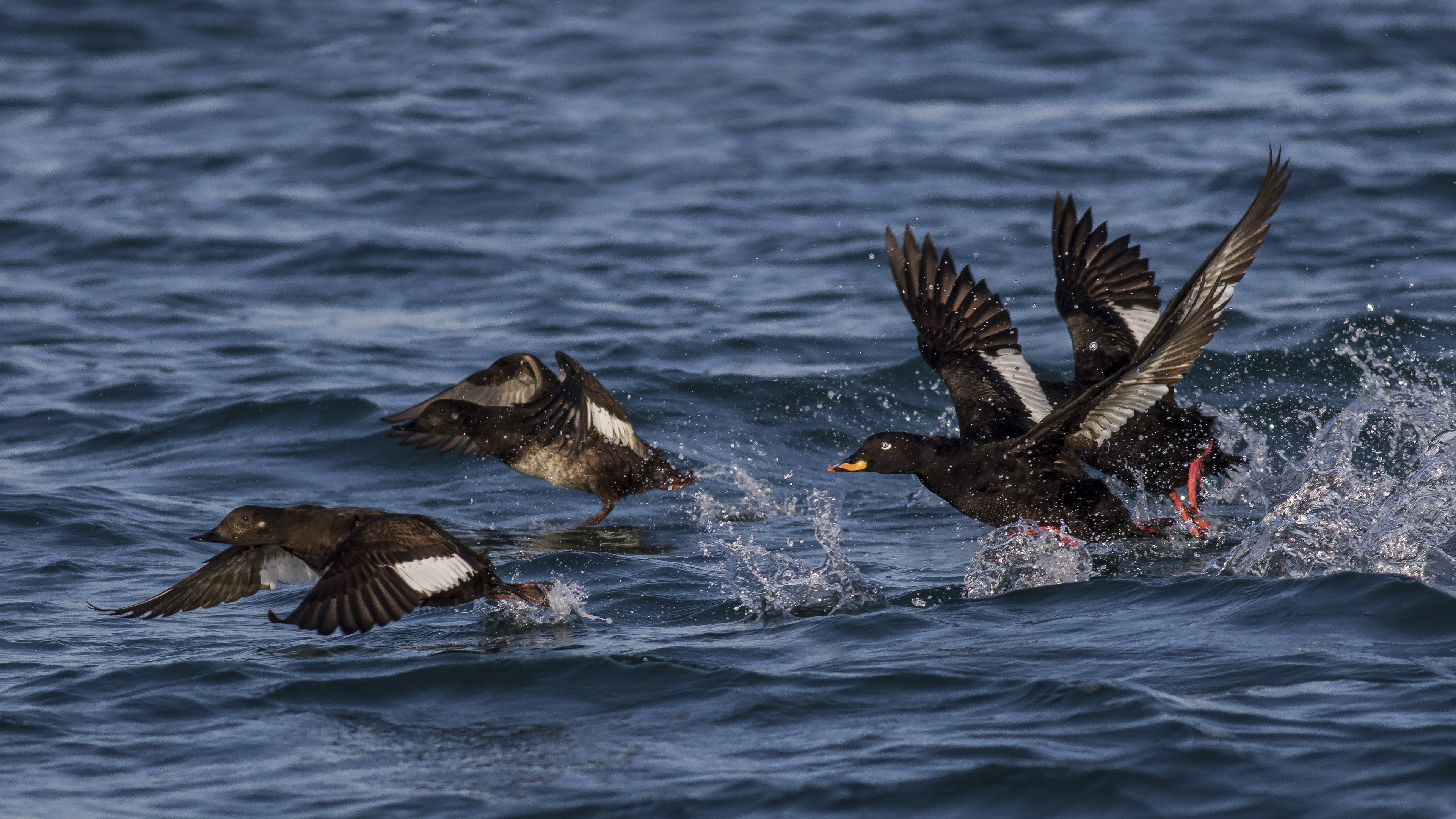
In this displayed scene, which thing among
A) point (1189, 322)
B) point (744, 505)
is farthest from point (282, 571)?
point (1189, 322)

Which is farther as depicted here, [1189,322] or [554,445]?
[554,445]

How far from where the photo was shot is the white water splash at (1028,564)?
5828mm

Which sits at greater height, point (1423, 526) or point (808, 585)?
point (1423, 526)

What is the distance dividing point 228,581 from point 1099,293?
15.2 feet

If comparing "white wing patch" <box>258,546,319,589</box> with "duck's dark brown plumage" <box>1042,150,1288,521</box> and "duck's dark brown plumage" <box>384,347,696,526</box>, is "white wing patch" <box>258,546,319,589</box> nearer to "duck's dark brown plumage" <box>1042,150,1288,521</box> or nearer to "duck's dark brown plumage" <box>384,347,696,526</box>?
"duck's dark brown plumage" <box>384,347,696,526</box>

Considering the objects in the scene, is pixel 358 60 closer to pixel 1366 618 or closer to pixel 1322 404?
pixel 1322 404

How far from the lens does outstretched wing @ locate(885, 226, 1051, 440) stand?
7125 millimetres

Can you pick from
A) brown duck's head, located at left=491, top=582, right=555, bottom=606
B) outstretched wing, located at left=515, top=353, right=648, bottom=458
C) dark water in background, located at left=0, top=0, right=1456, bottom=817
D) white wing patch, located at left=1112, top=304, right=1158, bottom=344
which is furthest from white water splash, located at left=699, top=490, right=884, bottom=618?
white wing patch, located at left=1112, top=304, right=1158, bottom=344

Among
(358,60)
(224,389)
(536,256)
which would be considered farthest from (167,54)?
(224,389)

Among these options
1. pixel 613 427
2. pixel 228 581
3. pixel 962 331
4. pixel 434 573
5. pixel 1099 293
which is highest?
pixel 1099 293

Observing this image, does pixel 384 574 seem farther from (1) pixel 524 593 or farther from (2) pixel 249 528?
(2) pixel 249 528

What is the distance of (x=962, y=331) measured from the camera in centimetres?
741

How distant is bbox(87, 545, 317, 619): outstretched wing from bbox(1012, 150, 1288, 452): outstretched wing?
125 inches

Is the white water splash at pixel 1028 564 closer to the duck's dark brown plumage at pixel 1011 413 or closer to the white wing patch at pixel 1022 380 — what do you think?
the duck's dark brown plumage at pixel 1011 413
